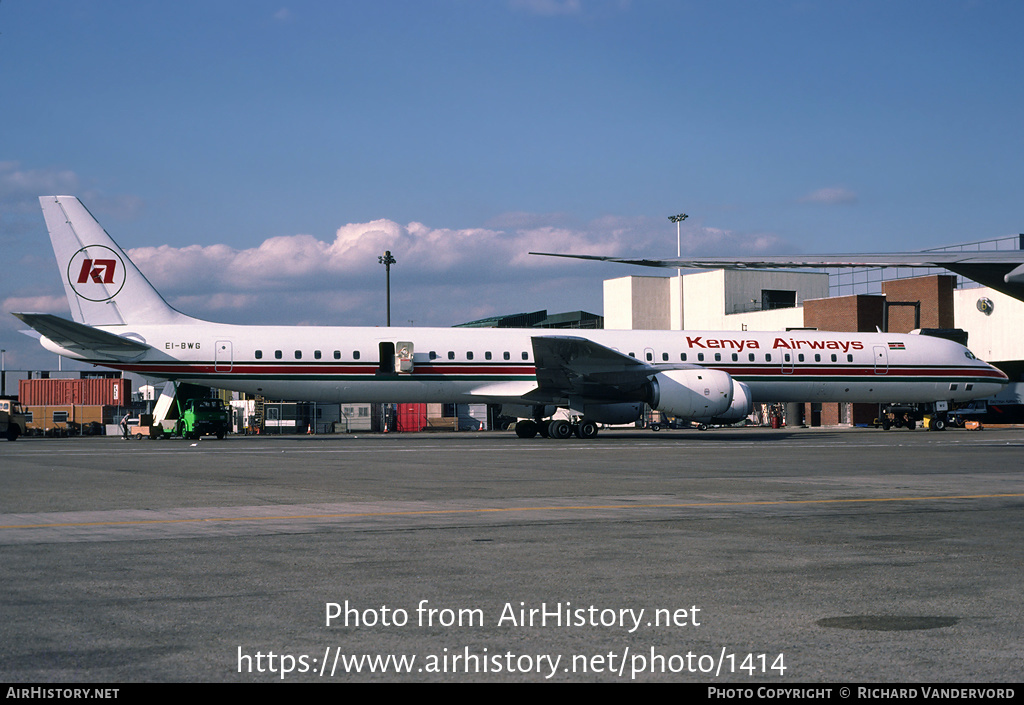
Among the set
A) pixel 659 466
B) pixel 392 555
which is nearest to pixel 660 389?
pixel 659 466

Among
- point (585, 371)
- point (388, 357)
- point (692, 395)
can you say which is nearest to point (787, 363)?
point (692, 395)

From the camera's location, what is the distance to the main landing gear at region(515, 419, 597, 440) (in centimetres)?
3697

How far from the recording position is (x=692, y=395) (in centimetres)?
3450

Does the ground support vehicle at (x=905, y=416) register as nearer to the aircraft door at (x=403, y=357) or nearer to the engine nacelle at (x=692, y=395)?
the engine nacelle at (x=692, y=395)

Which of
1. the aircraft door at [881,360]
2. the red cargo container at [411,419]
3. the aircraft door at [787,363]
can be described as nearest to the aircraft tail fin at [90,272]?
the aircraft door at [787,363]

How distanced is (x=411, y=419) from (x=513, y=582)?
5992cm

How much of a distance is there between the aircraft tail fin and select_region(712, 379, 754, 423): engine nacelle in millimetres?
20461

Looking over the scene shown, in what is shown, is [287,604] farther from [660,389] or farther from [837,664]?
[660,389]

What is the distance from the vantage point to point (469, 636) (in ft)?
17.4

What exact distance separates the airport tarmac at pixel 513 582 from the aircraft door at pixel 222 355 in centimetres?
2015

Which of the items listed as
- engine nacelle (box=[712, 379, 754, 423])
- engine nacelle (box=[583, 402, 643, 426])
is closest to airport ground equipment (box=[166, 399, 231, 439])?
engine nacelle (box=[583, 402, 643, 426])

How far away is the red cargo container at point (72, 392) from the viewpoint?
263ft

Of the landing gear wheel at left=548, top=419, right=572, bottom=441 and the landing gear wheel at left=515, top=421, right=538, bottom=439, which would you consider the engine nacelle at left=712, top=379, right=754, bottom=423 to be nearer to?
the landing gear wheel at left=548, top=419, right=572, bottom=441

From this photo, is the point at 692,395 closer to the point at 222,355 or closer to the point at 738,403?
the point at 738,403
